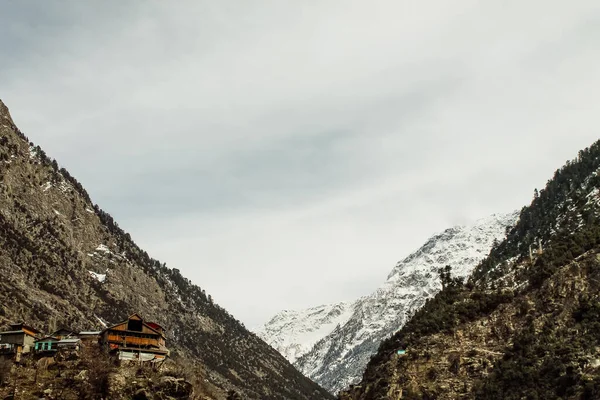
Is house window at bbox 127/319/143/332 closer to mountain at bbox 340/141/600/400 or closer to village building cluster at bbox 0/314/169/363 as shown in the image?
village building cluster at bbox 0/314/169/363

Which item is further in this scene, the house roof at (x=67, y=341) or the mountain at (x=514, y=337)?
the mountain at (x=514, y=337)

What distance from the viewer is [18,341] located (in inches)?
A: 4242

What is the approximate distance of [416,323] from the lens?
161m

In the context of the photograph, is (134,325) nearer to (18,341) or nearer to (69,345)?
(69,345)

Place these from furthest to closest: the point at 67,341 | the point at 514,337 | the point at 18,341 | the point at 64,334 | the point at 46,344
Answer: the point at 514,337 < the point at 64,334 < the point at 18,341 < the point at 67,341 < the point at 46,344

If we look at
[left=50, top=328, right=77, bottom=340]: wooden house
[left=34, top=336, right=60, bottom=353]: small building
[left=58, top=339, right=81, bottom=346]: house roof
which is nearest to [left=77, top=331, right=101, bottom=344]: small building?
[left=50, top=328, right=77, bottom=340]: wooden house

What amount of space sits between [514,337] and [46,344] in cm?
7958

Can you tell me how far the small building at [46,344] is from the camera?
104188 millimetres

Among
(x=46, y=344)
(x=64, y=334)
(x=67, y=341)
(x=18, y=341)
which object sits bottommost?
(x=46, y=344)

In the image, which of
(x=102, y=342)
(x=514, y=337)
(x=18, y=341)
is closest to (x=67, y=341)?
(x=102, y=342)

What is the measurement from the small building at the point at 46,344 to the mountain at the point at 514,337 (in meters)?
60.6

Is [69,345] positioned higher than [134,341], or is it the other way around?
[134,341]

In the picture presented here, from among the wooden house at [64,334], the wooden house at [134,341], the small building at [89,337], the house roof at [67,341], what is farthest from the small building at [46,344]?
the wooden house at [134,341]

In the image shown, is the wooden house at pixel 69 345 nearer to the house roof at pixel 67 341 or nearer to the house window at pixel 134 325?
the house roof at pixel 67 341
